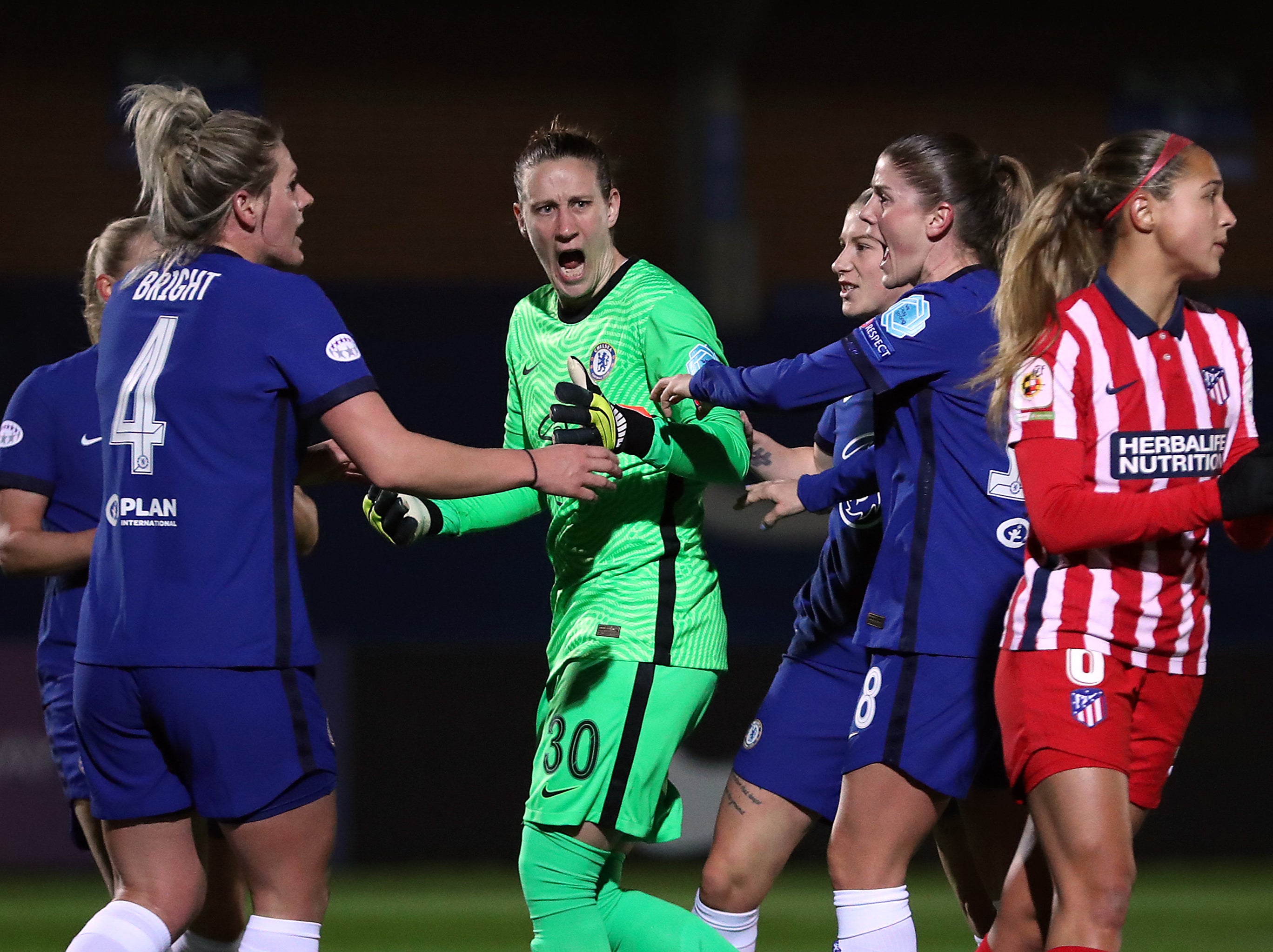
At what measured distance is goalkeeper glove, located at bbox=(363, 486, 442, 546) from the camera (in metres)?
3.46

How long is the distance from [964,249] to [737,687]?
174 inches

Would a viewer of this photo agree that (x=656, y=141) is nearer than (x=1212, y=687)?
No

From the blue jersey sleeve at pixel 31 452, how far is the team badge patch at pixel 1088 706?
2177 mm

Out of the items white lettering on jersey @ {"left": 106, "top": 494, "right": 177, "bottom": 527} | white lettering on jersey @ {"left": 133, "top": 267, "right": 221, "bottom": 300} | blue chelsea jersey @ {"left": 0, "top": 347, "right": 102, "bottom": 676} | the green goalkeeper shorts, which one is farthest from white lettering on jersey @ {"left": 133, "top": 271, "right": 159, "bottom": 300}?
the green goalkeeper shorts

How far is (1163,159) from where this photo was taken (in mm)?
2725

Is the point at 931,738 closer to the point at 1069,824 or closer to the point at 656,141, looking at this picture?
the point at 1069,824

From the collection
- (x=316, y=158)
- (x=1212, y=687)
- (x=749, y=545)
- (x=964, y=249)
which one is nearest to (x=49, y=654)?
(x=964, y=249)

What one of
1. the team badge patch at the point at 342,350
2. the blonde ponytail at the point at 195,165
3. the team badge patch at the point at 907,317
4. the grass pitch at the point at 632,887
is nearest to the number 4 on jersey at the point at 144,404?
the blonde ponytail at the point at 195,165

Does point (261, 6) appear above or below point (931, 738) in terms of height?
above

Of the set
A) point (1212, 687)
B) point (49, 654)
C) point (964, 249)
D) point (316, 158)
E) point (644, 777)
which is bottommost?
point (1212, 687)

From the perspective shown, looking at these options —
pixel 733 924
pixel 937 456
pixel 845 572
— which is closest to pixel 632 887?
pixel 733 924

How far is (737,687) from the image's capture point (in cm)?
739

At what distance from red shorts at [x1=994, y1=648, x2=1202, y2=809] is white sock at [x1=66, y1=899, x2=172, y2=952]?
1.49 meters

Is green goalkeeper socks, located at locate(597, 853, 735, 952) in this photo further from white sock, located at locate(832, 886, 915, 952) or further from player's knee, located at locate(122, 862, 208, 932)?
player's knee, located at locate(122, 862, 208, 932)
